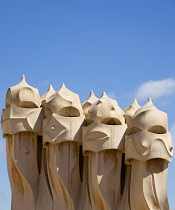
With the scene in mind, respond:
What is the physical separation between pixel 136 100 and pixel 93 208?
494 centimetres

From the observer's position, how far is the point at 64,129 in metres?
25.9

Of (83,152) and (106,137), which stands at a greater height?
(106,137)

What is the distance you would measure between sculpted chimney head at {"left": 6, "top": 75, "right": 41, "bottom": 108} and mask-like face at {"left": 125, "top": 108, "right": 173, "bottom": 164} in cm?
453

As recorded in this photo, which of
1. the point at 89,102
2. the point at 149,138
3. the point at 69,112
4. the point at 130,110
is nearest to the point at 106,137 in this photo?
the point at 149,138

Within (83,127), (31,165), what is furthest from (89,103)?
(31,165)

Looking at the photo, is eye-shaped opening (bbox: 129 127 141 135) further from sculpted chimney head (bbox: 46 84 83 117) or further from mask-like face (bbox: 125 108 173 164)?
sculpted chimney head (bbox: 46 84 83 117)

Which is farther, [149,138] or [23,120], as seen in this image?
[23,120]

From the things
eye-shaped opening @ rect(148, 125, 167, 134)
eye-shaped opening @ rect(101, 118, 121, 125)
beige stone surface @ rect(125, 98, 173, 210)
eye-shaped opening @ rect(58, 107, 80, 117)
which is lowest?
beige stone surface @ rect(125, 98, 173, 210)

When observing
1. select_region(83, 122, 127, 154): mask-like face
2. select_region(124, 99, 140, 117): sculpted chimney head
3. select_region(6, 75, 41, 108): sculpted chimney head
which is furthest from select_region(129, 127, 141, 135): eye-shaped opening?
select_region(6, 75, 41, 108): sculpted chimney head

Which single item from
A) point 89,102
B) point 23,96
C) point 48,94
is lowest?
point 89,102

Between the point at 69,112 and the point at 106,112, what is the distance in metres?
1.71

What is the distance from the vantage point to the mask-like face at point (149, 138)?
78.8 feet

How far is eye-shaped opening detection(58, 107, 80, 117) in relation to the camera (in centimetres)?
2617

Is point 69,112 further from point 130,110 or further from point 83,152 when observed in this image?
point 130,110
